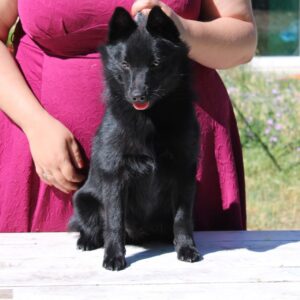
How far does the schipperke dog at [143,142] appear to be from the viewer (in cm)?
155

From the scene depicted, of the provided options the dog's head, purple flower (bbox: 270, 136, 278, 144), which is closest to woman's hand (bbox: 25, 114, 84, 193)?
the dog's head

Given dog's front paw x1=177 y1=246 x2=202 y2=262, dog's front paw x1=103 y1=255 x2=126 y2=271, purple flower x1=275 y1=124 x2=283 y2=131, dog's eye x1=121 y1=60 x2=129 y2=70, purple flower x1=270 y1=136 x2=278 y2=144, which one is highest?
dog's eye x1=121 y1=60 x2=129 y2=70

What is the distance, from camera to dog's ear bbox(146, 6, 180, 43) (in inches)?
60.4

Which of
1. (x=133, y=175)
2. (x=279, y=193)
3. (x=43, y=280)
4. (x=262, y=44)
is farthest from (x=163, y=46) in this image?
(x=262, y=44)

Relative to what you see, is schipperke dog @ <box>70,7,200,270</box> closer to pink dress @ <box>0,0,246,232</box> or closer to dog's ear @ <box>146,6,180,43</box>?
dog's ear @ <box>146,6,180,43</box>

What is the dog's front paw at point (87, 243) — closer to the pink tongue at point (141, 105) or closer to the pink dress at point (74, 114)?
the pink dress at point (74, 114)

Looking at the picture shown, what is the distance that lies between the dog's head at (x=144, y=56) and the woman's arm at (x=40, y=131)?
0.26m

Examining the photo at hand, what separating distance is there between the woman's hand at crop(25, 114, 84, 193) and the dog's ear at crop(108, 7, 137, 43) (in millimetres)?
325

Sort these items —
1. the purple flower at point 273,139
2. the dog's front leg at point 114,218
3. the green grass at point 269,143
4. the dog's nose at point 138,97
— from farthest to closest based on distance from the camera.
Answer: the purple flower at point 273,139, the green grass at point 269,143, the dog's front leg at point 114,218, the dog's nose at point 138,97

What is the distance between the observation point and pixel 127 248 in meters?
1.76

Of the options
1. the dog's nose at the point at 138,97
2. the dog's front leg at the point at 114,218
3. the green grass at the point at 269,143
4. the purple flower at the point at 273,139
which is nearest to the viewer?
the dog's nose at the point at 138,97

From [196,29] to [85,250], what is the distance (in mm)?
638

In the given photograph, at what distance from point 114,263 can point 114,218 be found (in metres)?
0.13

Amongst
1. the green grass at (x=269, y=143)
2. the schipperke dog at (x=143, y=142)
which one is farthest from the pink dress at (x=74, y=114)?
the green grass at (x=269, y=143)
